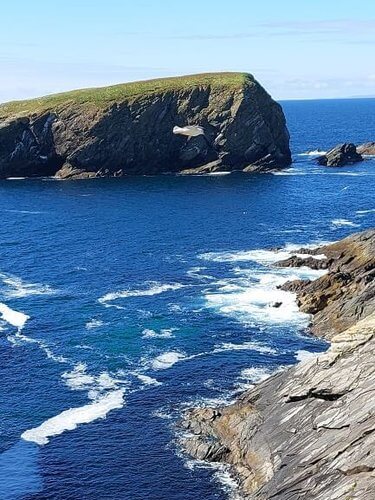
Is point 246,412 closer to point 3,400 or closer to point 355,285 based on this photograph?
point 3,400

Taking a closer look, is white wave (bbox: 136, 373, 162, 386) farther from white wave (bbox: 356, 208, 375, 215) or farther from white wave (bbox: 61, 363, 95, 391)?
white wave (bbox: 356, 208, 375, 215)

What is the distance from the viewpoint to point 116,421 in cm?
8025

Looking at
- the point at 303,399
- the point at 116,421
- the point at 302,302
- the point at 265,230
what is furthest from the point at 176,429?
the point at 265,230

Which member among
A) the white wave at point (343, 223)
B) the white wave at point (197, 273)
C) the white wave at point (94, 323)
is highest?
the white wave at point (343, 223)

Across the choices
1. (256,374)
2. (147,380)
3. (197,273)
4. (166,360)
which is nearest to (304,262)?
(197,273)

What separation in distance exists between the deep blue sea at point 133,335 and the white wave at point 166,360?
0.13m

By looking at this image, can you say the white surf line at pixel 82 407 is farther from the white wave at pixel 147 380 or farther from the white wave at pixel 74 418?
the white wave at pixel 147 380

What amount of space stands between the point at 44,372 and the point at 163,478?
28205mm

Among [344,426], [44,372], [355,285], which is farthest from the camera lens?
[355,285]

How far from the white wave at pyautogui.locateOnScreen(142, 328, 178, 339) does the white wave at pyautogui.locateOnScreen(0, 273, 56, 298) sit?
78.2ft

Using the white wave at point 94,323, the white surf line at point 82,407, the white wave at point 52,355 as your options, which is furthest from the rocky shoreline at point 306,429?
the white wave at point 94,323

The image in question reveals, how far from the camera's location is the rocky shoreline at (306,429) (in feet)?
184

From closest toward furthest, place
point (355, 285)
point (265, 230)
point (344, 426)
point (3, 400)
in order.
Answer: point (344, 426) → point (3, 400) → point (355, 285) → point (265, 230)

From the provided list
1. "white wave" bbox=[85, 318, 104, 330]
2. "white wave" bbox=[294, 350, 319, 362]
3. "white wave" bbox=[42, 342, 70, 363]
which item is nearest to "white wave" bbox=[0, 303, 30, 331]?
"white wave" bbox=[42, 342, 70, 363]
